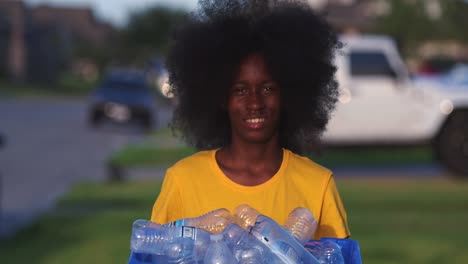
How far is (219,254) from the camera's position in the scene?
2854mm

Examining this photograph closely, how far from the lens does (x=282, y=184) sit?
10.8ft

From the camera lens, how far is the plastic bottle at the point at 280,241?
2.87 metres

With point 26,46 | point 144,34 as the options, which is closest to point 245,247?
point 26,46

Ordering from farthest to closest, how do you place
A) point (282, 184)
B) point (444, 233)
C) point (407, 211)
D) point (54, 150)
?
point (54, 150), point (407, 211), point (444, 233), point (282, 184)

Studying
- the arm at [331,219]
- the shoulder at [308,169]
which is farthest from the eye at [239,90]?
the arm at [331,219]

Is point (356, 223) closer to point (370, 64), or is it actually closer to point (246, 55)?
point (370, 64)

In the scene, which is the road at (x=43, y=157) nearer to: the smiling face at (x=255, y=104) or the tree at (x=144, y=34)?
the smiling face at (x=255, y=104)

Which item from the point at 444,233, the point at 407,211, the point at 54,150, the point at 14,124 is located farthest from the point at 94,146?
the point at 444,233

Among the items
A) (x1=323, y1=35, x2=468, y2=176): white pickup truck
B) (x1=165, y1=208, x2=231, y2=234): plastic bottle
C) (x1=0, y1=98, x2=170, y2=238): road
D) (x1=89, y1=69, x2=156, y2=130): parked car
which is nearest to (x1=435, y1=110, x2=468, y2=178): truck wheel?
(x1=323, y1=35, x2=468, y2=176): white pickup truck

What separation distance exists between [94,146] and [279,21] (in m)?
18.8

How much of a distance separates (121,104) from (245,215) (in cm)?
2628

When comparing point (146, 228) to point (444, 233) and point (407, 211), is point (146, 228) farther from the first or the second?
point (407, 211)

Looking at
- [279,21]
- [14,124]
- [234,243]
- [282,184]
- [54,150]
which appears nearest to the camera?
[234,243]

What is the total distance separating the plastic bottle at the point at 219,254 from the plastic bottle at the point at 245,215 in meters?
0.11
